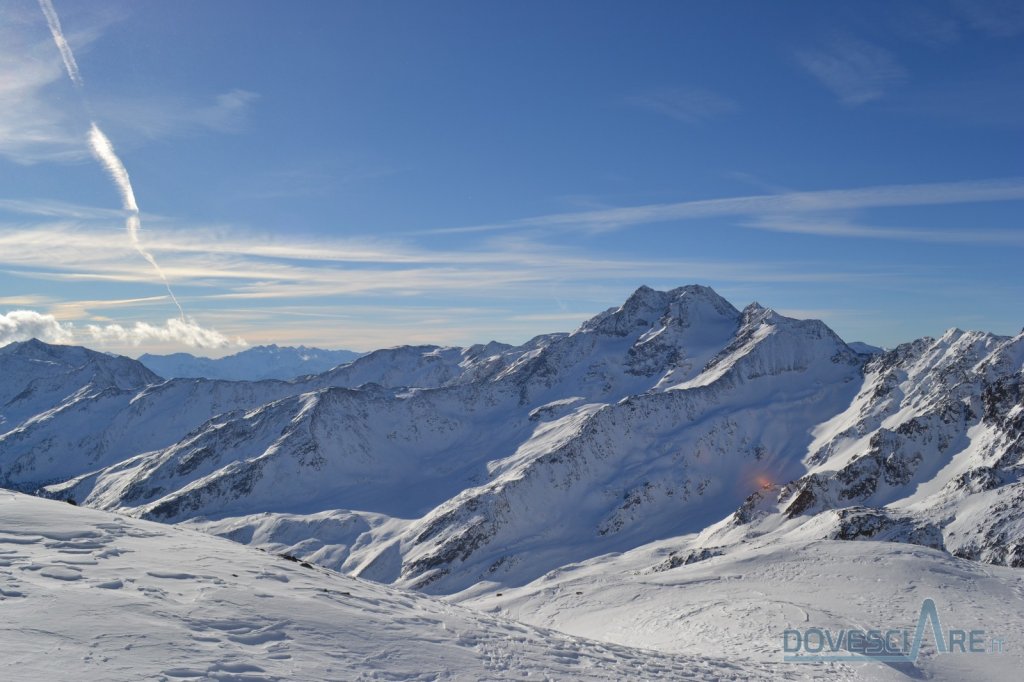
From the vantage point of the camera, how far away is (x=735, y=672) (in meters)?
22.5

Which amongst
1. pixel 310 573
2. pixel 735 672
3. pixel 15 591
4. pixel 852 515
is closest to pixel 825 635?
pixel 735 672

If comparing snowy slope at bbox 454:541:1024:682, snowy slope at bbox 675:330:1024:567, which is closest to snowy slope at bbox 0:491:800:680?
snowy slope at bbox 454:541:1024:682

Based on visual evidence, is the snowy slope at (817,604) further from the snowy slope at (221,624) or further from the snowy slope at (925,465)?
the snowy slope at (925,465)

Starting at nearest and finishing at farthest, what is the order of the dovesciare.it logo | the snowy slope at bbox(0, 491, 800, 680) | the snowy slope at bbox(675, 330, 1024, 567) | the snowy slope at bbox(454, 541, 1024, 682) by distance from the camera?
the snowy slope at bbox(0, 491, 800, 680), the dovesciare.it logo, the snowy slope at bbox(454, 541, 1024, 682), the snowy slope at bbox(675, 330, 1024, 567)

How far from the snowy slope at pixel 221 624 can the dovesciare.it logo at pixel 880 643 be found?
450 cm

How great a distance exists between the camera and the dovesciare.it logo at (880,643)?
2717 centimetres

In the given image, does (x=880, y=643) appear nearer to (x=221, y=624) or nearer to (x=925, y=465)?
(x=221, y=624)

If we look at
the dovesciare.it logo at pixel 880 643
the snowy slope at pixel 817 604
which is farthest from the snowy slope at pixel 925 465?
the dovesciare.it logo at pixel 880 643

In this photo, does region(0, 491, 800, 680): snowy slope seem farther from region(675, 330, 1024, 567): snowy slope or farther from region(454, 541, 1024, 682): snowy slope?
region(675, 330, 1024, 567): snowy slope

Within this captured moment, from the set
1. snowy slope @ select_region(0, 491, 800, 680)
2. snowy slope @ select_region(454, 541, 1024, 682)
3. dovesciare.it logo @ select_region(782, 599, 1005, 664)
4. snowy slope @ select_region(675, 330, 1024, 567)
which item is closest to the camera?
snowy slope @ select_region(0, 491, 800, 680)

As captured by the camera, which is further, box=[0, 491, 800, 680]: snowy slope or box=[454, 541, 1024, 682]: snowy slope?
box=[454, 541, 1024, 682]: snowy slope

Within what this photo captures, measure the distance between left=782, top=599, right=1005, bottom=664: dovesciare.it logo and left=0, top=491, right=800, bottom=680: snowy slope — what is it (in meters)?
4.50

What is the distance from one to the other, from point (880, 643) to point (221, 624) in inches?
1111

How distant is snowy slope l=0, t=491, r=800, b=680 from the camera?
14.1 meters
